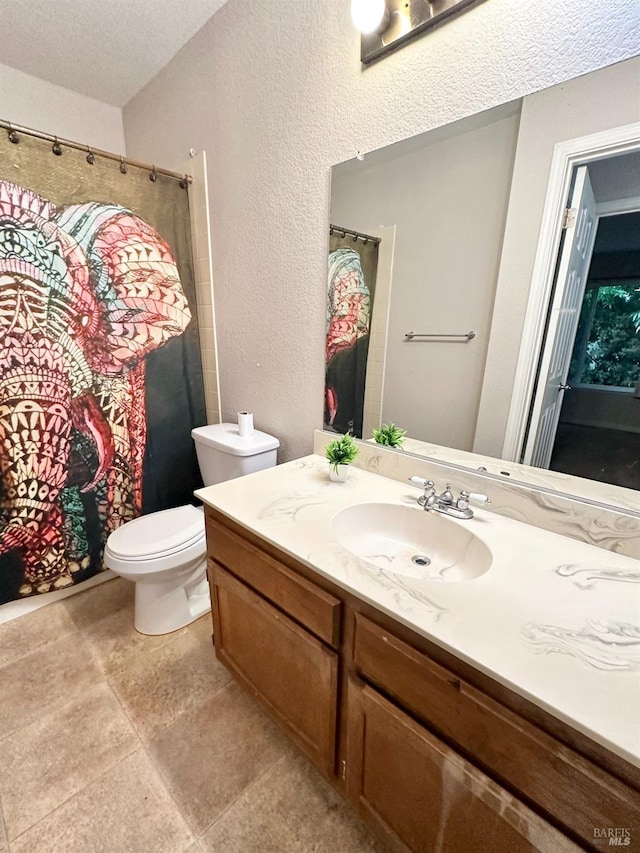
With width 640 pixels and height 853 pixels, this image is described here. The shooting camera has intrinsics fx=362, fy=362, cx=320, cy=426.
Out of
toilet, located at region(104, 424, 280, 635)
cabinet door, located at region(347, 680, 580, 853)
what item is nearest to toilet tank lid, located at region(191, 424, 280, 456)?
toilet, located at region(104, 424, 280, 635)

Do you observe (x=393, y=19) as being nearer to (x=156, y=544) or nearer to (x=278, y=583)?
(x=278, y=583)

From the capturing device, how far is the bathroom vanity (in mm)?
540

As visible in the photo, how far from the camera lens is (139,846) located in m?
0.94

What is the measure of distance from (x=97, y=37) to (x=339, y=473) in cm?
215

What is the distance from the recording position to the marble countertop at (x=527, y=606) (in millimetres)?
532

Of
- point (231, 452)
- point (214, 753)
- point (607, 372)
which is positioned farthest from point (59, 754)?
point (607, 372)

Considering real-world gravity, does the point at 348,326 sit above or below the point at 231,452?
above

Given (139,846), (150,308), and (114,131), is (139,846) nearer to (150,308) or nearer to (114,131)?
(150,308)

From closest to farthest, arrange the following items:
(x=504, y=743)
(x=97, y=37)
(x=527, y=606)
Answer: (x=504, y=743) < (x=527, y=606) < (x=97, y=37)

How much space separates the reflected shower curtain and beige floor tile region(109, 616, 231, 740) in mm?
1081

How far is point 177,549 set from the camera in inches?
58.2

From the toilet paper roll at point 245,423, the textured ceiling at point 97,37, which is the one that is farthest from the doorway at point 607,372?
the textured ceiling at point 97,37

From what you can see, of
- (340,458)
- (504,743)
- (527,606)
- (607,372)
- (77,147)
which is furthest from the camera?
(77,147)

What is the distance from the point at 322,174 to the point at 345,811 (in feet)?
6.63
